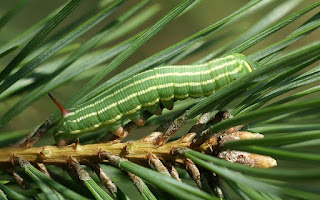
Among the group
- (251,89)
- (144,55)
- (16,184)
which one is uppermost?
(144,55)

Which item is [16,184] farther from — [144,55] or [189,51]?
[144,55]

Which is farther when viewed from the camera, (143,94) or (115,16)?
(115,16)

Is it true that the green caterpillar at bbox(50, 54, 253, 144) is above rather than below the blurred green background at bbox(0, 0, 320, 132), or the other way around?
below

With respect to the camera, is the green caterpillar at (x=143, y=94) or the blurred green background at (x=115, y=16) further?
the blurred green background at (x=115, y=16)

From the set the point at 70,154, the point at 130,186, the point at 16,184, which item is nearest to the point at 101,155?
the point at 70,154

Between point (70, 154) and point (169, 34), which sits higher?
point (169, 34)

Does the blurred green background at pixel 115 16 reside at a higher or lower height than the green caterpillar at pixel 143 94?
higher

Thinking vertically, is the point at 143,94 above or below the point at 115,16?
below

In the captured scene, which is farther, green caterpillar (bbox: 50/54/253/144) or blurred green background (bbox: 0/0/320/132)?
blurred green background (bbox: 0/0/320/132)
